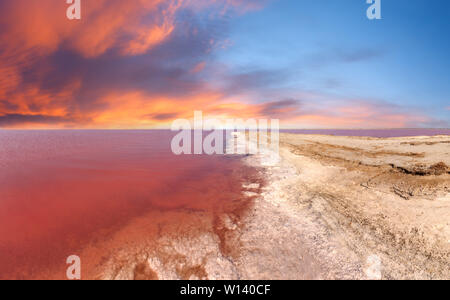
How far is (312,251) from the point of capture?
16.7 feet

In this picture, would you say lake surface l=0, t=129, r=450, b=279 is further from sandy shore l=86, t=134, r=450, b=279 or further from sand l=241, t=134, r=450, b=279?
sand l=241, t=134, r=450, b=279

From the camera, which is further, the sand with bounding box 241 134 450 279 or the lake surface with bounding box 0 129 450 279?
the lake surface with bounding box 0 129 450 279

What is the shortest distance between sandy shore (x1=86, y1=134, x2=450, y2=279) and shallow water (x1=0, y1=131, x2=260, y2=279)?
804 millimetres

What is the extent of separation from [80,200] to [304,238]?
984cm

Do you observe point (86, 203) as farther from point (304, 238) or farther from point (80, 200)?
point (304, 238)

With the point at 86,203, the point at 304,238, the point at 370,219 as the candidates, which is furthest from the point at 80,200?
the point at 370,219

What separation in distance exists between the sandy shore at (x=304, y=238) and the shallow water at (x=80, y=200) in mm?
804

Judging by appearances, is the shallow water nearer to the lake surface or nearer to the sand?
the lake surface

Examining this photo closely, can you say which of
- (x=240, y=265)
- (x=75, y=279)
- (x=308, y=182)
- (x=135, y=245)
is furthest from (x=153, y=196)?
(x=308, y=182)

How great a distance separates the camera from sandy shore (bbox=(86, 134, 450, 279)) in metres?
4.50

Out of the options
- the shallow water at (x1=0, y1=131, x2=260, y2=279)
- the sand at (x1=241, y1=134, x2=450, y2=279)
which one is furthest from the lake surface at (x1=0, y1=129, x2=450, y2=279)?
the sand at (x1=241, y1=134, x2=450, y2=279)

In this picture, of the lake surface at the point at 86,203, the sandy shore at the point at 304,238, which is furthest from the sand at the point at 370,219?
the lake surface at the point at 86,203

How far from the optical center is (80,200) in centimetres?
870
